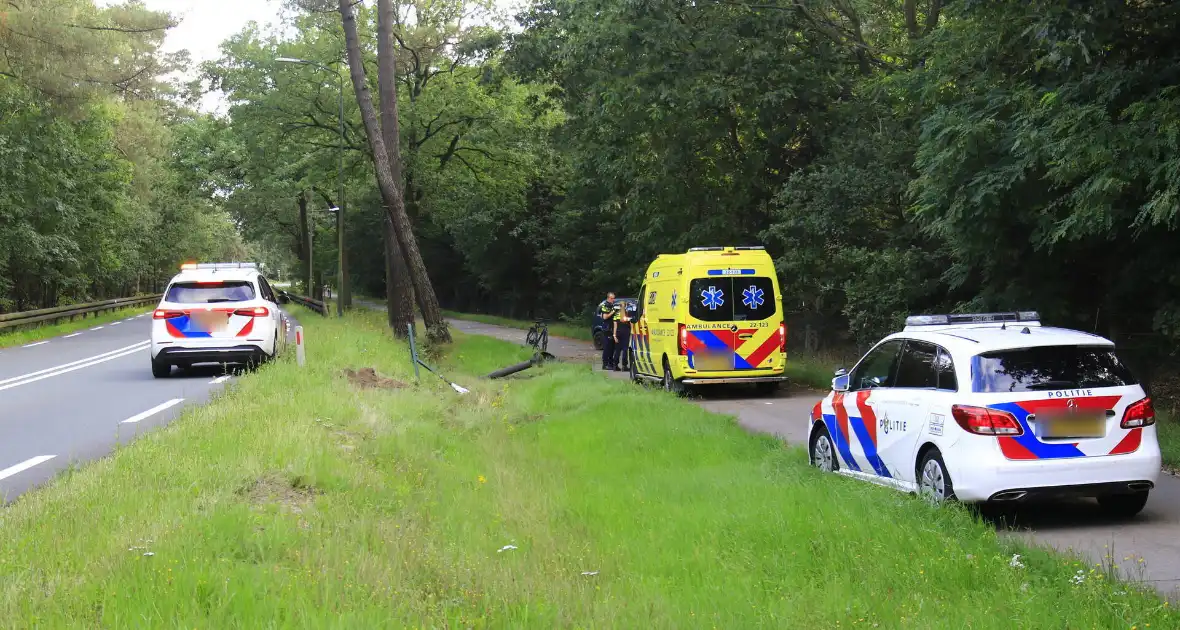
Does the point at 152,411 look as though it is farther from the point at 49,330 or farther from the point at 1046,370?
the point at 49,330

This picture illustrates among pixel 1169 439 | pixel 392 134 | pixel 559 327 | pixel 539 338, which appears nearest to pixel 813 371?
pixel 1169 439

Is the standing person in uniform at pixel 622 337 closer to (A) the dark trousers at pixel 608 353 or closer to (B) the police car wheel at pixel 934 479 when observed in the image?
(A) the dark trousers at pixel 608 353

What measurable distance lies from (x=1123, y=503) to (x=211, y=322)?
14.7 meters

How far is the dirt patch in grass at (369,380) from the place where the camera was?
17.0 metres

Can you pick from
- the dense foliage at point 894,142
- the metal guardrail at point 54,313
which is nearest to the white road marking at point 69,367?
the metal guardrail at point 54,313

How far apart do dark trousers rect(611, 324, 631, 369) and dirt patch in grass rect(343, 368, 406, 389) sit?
23.3 ft

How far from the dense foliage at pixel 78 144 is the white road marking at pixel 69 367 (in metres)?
8.40

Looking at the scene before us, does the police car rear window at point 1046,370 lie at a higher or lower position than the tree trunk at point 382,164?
lower

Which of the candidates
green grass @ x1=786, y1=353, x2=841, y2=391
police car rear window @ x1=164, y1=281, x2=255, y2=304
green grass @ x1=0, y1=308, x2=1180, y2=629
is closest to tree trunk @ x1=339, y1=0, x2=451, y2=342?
police car rear window @ x1=164, y1=281, x2=255, y2=304

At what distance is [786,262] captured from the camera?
903 inches

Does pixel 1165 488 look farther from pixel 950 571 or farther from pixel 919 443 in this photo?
pixel 950 571

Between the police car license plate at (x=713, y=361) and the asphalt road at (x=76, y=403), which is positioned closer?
the asphalt road at (x=76, y=403)

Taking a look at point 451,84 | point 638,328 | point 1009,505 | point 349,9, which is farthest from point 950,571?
point 451,84

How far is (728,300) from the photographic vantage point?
1788 cm
